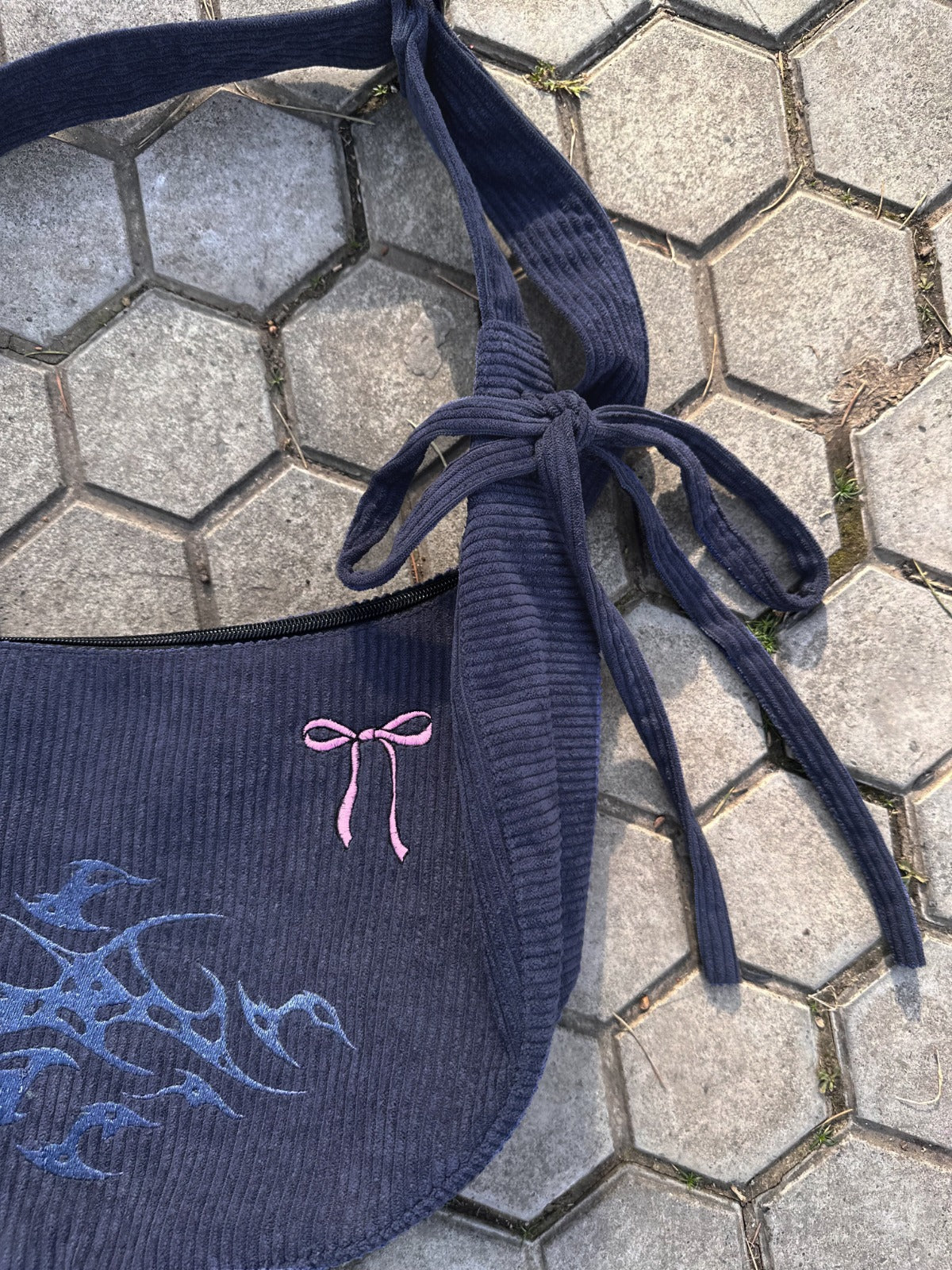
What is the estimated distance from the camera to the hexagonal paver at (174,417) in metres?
1.26

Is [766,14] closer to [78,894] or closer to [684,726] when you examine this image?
[684,726]

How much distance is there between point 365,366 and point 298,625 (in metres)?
0.45

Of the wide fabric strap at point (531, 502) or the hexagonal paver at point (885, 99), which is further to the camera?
the hexagonal paver at point (885, 99)

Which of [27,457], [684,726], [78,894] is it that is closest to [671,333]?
[684,726]

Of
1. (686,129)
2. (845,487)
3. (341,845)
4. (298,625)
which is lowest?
(341,845)

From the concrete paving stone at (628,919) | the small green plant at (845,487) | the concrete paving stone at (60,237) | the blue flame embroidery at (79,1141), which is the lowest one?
the blue flame embroidery at (79,1141)

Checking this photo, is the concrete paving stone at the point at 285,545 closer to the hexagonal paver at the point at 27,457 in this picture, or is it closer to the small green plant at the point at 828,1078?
the hexagonal paver at the point at 27,457

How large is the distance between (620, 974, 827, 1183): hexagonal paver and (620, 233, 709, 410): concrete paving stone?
36.0 inches

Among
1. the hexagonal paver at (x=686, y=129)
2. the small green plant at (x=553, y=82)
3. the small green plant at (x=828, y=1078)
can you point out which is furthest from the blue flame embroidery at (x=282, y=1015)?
the small green plant at (x=553, y=82)

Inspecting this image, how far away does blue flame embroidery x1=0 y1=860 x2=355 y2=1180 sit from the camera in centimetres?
94

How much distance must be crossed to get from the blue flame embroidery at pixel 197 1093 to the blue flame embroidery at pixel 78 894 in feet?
0.64

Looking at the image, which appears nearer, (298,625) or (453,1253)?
(298,625)

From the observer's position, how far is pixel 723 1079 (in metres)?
1.26

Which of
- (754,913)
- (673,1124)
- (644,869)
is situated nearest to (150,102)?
(644,869)
